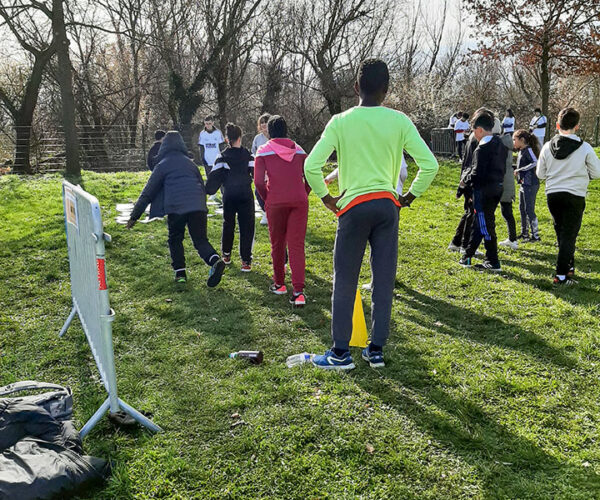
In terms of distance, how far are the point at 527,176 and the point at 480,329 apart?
13.8ft

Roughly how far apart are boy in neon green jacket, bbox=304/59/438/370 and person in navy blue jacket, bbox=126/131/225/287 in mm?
2682

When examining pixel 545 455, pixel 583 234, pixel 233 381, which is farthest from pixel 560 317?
pixel 583 234

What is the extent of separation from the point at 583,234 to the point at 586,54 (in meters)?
13.5

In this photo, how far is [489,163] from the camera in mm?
6547

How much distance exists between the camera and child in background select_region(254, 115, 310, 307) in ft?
18.2

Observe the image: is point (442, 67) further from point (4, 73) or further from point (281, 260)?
point (281, 260)

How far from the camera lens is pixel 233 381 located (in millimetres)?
4074

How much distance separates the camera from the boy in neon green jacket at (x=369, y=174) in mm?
3715

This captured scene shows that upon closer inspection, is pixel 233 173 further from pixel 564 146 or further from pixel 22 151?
pixel 22 151

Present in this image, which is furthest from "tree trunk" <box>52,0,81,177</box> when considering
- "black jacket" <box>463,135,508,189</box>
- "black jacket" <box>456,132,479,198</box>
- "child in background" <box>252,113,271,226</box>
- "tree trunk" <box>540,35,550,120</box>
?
"tree trunk" <box>540,35,550,120</box>

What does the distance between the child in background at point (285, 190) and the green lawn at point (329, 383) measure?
59 centimetres

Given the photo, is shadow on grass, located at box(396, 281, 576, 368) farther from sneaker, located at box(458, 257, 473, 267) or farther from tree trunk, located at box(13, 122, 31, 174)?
tree trunk, located at box(13, 122, 31, 174)

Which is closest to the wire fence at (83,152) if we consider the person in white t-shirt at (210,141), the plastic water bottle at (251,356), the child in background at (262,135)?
the person in white t-shirt at (210,141)

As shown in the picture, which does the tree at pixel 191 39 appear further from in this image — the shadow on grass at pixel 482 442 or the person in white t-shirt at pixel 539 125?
the shadow on grass at pixel 482 442
